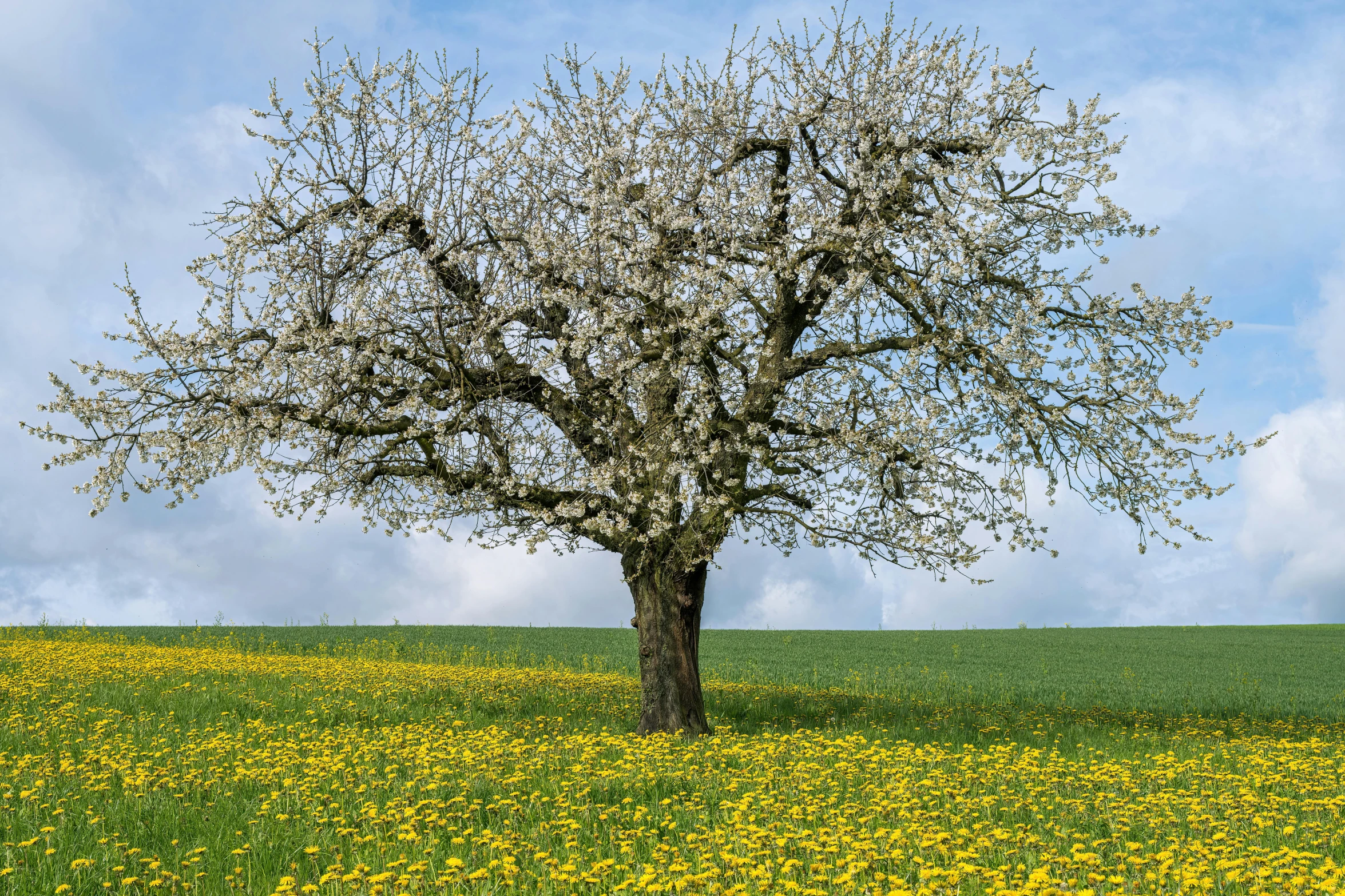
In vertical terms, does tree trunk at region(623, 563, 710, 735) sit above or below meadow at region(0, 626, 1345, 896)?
above

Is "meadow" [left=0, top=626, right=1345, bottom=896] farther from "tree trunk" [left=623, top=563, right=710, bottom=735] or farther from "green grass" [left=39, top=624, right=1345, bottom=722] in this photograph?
"green grass" [left=39, top=624, right=1345, bottom=722]

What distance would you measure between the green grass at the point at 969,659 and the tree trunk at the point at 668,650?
8.20 meters

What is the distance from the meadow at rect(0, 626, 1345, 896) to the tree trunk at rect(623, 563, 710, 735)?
69cm

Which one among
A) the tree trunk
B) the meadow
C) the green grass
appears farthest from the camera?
the green grass

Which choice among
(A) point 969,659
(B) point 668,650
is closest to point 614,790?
(B) point 668,650

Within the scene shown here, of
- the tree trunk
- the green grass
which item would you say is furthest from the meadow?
the green grass

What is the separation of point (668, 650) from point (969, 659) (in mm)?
23903

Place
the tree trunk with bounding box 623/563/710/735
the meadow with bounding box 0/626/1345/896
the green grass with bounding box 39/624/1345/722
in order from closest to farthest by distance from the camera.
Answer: the meadow with bounding box 0/626/1345/896 < the tree trunk with bounding box 623/563/710/735 < the green grass with bounding box 39/624/1345/722

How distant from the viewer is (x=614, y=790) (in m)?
9.13

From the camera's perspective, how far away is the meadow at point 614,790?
6.67 meters

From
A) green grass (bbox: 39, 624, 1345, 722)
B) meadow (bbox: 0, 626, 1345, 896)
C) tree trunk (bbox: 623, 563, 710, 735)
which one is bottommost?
green grass (bbox: 39, 624, 1345, 722)

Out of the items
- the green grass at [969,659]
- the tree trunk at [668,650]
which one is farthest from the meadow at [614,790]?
the green grass at [969,659]

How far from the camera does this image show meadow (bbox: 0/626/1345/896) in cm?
667

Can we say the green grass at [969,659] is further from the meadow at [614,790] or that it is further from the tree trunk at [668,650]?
the tree trunk at [668,650]
